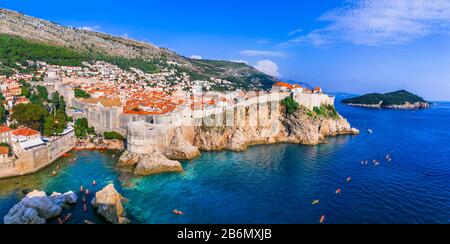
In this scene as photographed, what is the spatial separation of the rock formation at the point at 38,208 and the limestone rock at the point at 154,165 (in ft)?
15.8

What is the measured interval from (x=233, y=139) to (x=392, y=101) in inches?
2800

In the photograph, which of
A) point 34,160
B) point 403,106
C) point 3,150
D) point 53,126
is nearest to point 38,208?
point 34,160

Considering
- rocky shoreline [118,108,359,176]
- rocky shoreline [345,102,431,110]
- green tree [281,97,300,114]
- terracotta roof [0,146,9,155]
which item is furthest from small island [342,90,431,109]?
terracotta roof [0,146,9,155]

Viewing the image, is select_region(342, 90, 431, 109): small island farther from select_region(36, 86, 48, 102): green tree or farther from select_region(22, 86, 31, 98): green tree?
select_region(22, 86, 31, 98): green tree

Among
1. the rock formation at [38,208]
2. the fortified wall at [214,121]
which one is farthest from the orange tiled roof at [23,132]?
the rock formation at [38,208]

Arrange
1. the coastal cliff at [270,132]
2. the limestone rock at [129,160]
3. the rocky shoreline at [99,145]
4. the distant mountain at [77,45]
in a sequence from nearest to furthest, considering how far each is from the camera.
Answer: the limestone rock at [129,160] < the rocky shoreline at [99,145] < the coastal cliff at [270,132] < the distant mountain at [77,45]

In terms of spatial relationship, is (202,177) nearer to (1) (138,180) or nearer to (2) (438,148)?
(1) (138,180)

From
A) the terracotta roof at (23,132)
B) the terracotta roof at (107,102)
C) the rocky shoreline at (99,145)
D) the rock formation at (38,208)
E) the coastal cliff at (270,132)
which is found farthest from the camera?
the terracotta roof at (107,102)

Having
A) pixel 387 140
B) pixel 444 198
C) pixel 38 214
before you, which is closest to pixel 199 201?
pixel 38 214

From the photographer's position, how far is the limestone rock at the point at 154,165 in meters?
19.1

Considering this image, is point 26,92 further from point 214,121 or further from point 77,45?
point 77,45

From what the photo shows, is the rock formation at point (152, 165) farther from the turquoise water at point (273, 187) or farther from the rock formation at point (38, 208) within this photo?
the rock formation at point (38, 208)

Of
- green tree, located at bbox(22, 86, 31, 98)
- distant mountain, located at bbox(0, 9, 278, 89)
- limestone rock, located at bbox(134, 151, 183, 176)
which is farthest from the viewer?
distant mountain, located at bbox(0, 9, 278, 89)

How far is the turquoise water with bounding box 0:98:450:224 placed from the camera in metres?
14.0
